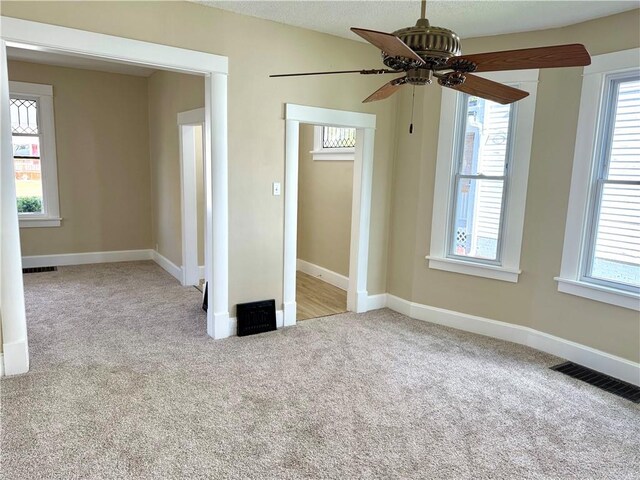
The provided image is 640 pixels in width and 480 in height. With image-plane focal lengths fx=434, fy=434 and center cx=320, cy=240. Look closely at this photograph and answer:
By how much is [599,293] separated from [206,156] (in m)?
3.25

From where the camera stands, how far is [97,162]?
20.3 ft

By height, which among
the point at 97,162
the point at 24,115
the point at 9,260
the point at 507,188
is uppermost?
the point at 24,115

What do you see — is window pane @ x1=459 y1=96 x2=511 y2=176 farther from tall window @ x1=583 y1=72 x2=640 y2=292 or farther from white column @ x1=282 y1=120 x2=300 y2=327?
white column @ x1=282 y1=120 x2=300 y2=327

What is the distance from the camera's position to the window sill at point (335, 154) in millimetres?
5211

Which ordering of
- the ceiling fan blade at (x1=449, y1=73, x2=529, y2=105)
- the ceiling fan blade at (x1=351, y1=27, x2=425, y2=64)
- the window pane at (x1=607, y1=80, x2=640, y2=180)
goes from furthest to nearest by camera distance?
the window pane at (x1=607, y1=80, x2=640, y2=180)
the ceiling fan blade at (x1=449, y1=73, x2=529, y2=105)
the ceiling fan blade at (x1=351, y1=27, x2=425, y2=64)

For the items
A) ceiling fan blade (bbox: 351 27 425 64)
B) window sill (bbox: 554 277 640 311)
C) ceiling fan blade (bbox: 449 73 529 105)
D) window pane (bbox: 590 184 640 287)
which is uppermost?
ceiling fan blade (bbox: 351 27 425 64)

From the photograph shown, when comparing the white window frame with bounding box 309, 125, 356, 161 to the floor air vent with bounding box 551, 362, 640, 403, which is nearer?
the floor air vent with bounding box 551, 362, 640, 403

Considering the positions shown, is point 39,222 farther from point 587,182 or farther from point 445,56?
point 587,182

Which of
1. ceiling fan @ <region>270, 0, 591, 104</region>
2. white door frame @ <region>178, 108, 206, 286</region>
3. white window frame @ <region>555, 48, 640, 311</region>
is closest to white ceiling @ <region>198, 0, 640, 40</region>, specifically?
white window frame @ <region>555, 48, 640, 311</region>

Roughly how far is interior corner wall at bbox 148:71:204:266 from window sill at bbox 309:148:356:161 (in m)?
1.70

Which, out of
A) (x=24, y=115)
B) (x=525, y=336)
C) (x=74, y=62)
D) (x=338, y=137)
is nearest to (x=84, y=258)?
(x=24, y=115)

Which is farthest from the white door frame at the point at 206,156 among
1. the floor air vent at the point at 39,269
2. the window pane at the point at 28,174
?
the window pane at the point at 28,174

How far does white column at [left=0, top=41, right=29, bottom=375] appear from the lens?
2756 mm

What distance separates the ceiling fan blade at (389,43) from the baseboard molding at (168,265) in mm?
4290
